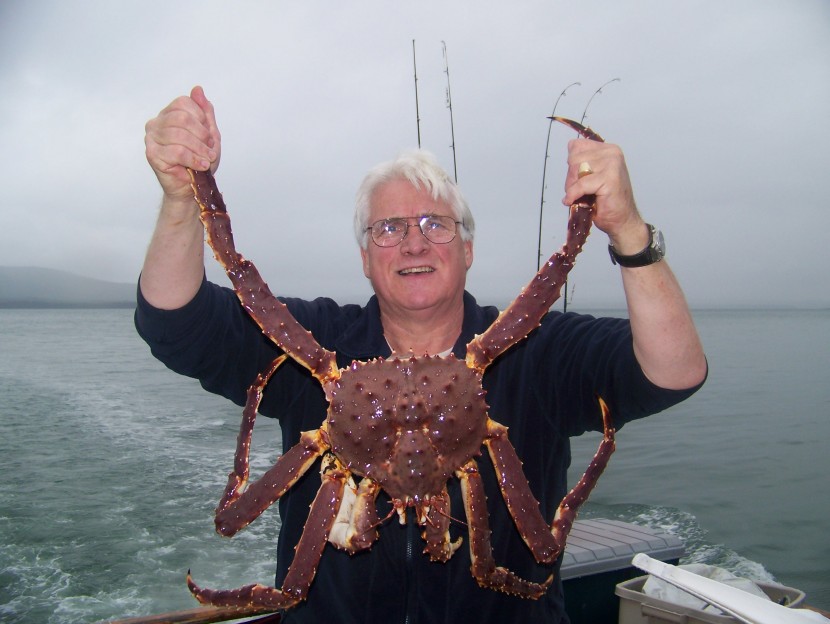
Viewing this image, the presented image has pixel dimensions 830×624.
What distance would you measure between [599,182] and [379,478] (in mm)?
957

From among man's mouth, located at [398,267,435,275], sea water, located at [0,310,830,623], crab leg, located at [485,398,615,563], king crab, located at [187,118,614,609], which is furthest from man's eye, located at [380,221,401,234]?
sea water, located at [0,310,830,623]

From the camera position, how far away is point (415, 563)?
1.91 meters

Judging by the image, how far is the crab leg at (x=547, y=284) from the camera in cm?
165

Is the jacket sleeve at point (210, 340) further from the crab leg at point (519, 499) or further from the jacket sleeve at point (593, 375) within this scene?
the jacket sleeve at point (593, 375)

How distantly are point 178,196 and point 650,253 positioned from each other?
1305 mm

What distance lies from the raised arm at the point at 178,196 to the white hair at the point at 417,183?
1.92 ft

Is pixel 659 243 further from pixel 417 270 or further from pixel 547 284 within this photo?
pixel 417 270

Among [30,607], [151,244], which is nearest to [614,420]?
[151,244]

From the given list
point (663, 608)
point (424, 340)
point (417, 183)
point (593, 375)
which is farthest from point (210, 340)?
point (663, 608)

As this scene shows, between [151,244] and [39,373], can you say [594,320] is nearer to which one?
[151,244]

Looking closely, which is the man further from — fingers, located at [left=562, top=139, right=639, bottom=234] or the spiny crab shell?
the spiny crab shell

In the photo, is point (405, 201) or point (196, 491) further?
point (196, 491)

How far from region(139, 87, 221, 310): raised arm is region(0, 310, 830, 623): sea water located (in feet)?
13.8

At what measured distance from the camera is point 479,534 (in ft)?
5.69
